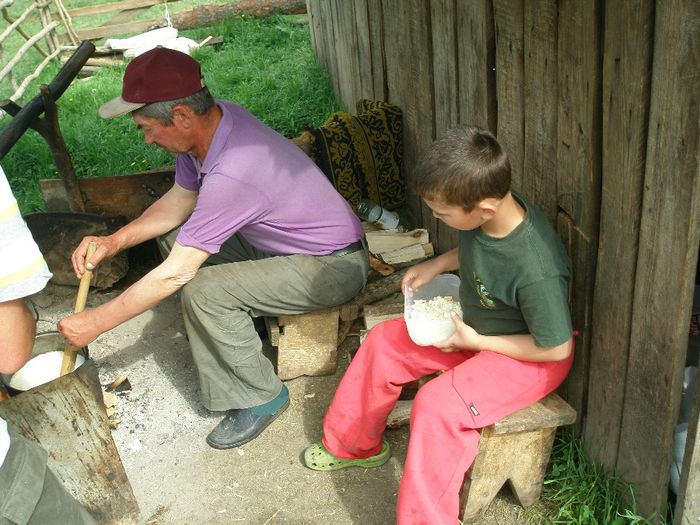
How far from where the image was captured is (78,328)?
10.8 ft

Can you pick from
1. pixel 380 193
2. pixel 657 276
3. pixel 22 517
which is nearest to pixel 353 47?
pixel 380 193

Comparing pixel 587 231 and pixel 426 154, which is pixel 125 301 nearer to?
pixel 426 154

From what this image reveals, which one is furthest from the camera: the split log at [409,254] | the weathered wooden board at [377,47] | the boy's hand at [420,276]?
the weathered wooden board at [377,47]

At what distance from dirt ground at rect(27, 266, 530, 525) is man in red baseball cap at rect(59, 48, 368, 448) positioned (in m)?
0.13

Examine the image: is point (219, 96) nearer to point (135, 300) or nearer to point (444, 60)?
point (444, 60)

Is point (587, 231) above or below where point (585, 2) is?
below

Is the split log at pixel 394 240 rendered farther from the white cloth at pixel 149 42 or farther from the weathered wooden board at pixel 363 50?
the white cloth at pixel 149 42

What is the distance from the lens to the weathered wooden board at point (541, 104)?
8.95 feet

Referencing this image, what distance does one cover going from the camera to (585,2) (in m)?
2.43

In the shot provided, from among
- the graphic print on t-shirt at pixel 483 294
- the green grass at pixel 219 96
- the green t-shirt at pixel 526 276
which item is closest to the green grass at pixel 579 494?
the green t-shirt at pixel 526 276

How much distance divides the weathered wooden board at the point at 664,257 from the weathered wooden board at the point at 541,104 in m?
0.54

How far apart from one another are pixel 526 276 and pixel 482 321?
0.37m

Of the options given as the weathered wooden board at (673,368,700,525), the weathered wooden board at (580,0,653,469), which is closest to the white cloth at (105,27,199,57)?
the weathered wooden board at (580,0,653,469)

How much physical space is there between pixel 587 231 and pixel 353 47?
395 centimetres
